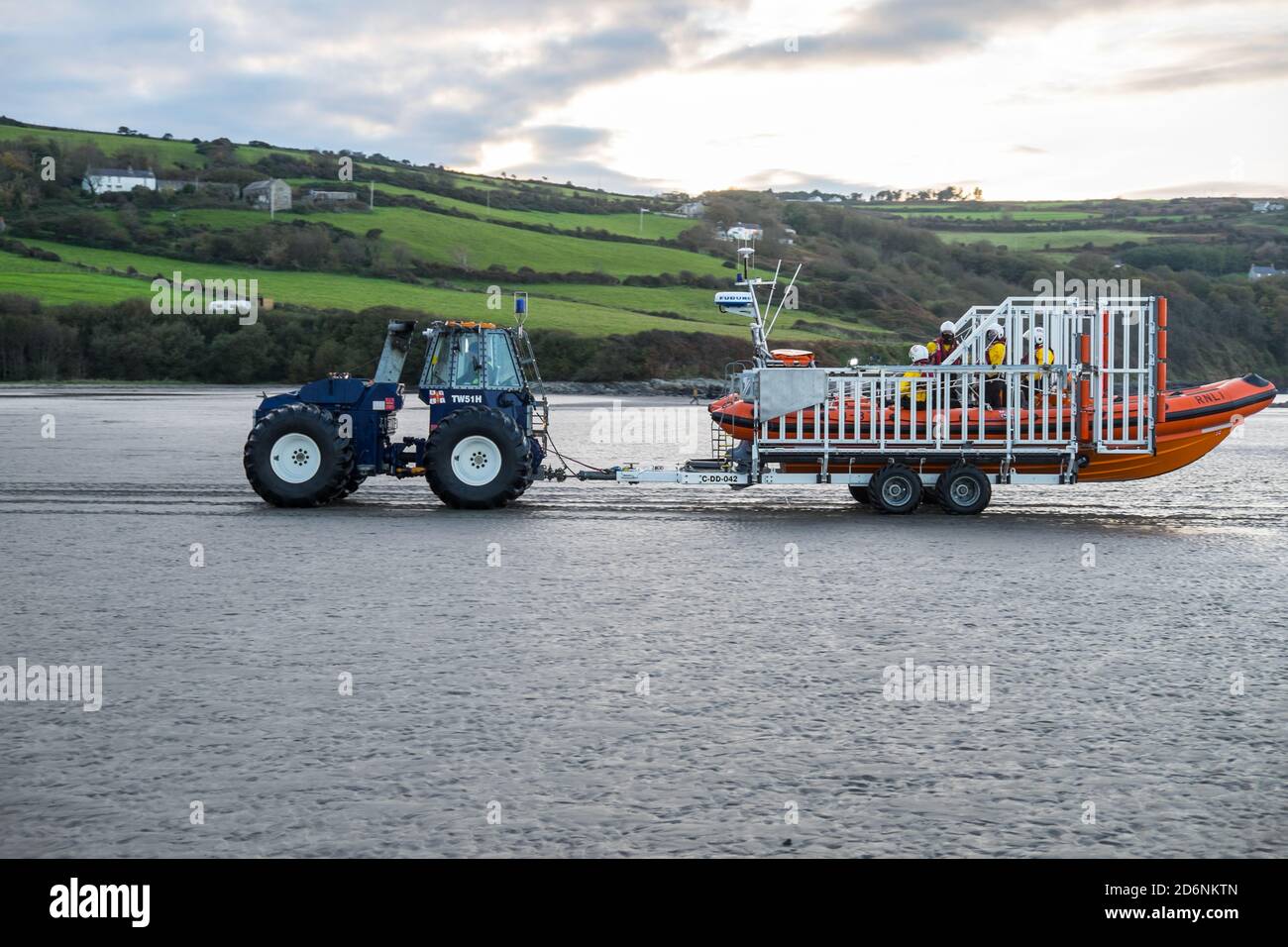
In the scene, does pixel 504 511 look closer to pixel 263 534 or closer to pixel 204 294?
pixel 263 534


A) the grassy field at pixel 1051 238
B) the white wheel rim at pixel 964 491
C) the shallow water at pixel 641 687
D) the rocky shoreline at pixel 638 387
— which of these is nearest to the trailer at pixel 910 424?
the white wheel rim at pixel 964 491

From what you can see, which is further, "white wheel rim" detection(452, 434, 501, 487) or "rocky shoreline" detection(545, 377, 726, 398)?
"rocky shoreline" detection(545, 377, 726, 398)

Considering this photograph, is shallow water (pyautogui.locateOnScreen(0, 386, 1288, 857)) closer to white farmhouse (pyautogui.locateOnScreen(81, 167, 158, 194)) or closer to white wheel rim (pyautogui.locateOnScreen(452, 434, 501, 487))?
white wheel rim (pyautogui.locateOnScreen(452, 434, 501, 487))

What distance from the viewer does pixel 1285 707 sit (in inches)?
285

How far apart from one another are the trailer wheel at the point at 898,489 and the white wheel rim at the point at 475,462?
4.91 m

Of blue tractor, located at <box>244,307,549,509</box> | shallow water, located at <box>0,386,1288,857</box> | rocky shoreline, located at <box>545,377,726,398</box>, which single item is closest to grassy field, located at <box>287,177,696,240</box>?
rocky shoreline, located at <box>545,377,726,398</box>

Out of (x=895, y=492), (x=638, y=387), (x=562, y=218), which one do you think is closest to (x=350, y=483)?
(x=895, y=492)

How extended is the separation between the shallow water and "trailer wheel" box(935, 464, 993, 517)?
0.86m

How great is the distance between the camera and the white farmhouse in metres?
97.2

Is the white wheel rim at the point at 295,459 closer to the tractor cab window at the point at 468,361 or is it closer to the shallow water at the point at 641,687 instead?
the shallow water at the point at 641,687

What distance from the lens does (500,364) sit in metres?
18.1

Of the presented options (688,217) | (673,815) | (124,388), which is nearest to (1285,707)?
(673,815)

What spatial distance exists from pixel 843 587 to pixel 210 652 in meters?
5.24

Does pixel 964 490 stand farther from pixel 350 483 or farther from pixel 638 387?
pixel 638 387
